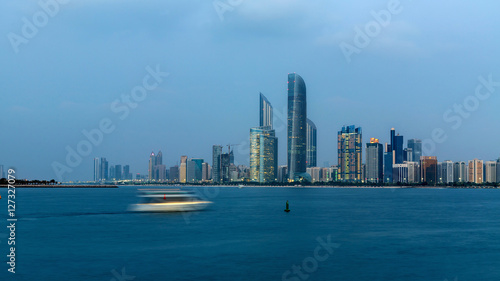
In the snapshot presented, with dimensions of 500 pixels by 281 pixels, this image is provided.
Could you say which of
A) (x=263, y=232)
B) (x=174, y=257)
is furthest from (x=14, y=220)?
(x=174, y=257)
